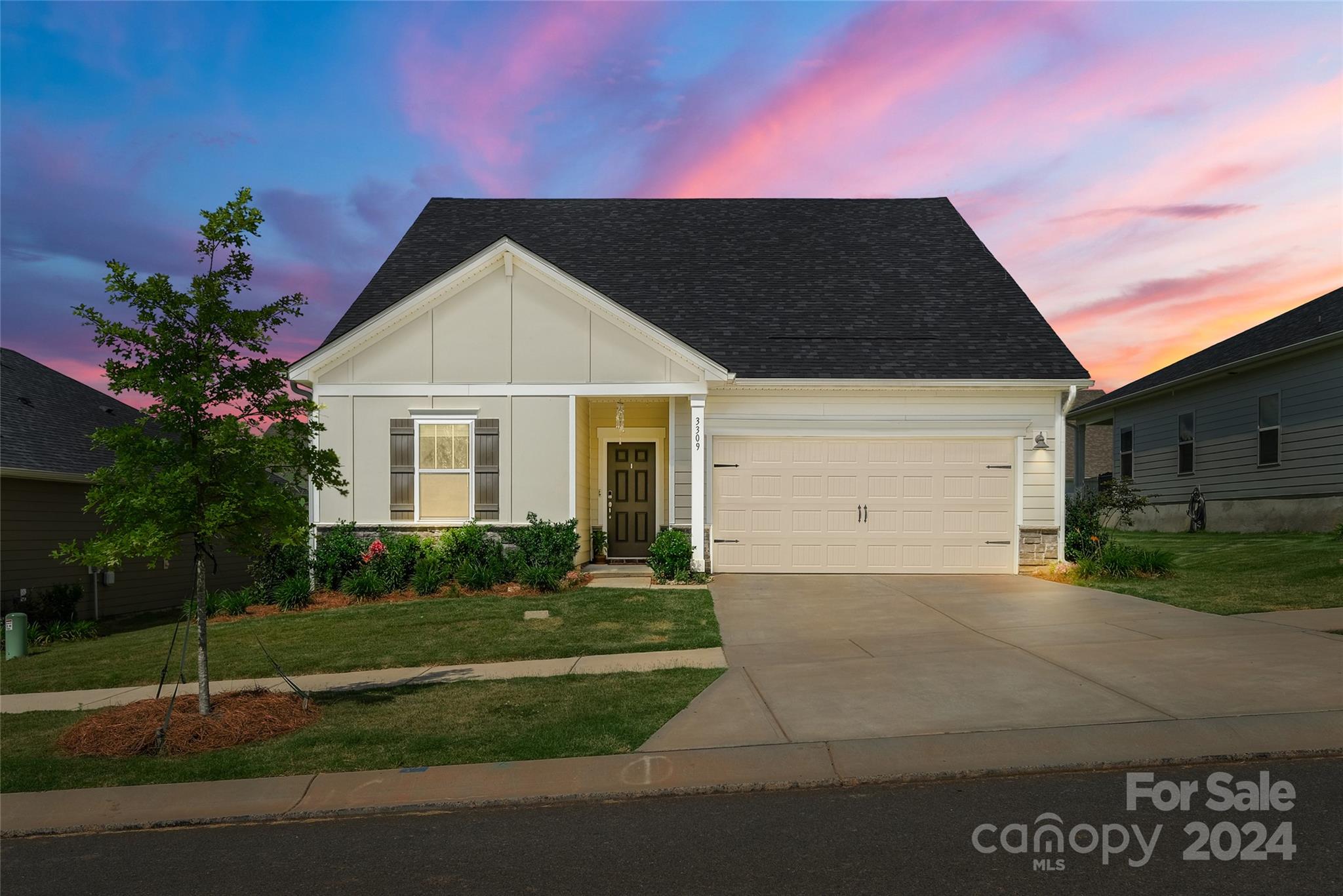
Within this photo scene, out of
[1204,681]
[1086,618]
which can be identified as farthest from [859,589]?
[1204,681]

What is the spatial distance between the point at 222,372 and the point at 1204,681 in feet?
28.0

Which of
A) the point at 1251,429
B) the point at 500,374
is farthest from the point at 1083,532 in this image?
the point at 500,374

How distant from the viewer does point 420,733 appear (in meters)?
6.64

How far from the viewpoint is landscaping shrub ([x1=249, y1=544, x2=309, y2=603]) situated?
14.1 m

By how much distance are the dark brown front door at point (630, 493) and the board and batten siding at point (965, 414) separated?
225 cm

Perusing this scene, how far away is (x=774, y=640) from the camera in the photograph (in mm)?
9805

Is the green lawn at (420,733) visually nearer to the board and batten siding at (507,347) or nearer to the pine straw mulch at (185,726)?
the pine straw mulch at (185,726)

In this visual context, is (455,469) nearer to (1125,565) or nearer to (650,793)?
(650,793)

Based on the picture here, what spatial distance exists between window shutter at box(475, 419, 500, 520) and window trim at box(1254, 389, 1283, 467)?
1774cm

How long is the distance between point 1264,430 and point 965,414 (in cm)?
1025

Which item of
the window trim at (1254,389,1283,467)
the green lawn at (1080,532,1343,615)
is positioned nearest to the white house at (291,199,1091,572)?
the green lawn at (1080,532,1343,615)

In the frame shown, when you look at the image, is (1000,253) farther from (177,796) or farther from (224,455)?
(177,796)

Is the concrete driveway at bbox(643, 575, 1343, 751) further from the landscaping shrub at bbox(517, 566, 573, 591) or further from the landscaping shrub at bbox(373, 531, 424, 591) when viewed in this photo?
the landscaping shrub at bbox(373, 531, 424, 591)

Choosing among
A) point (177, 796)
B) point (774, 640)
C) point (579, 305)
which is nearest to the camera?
point (177, 796)
